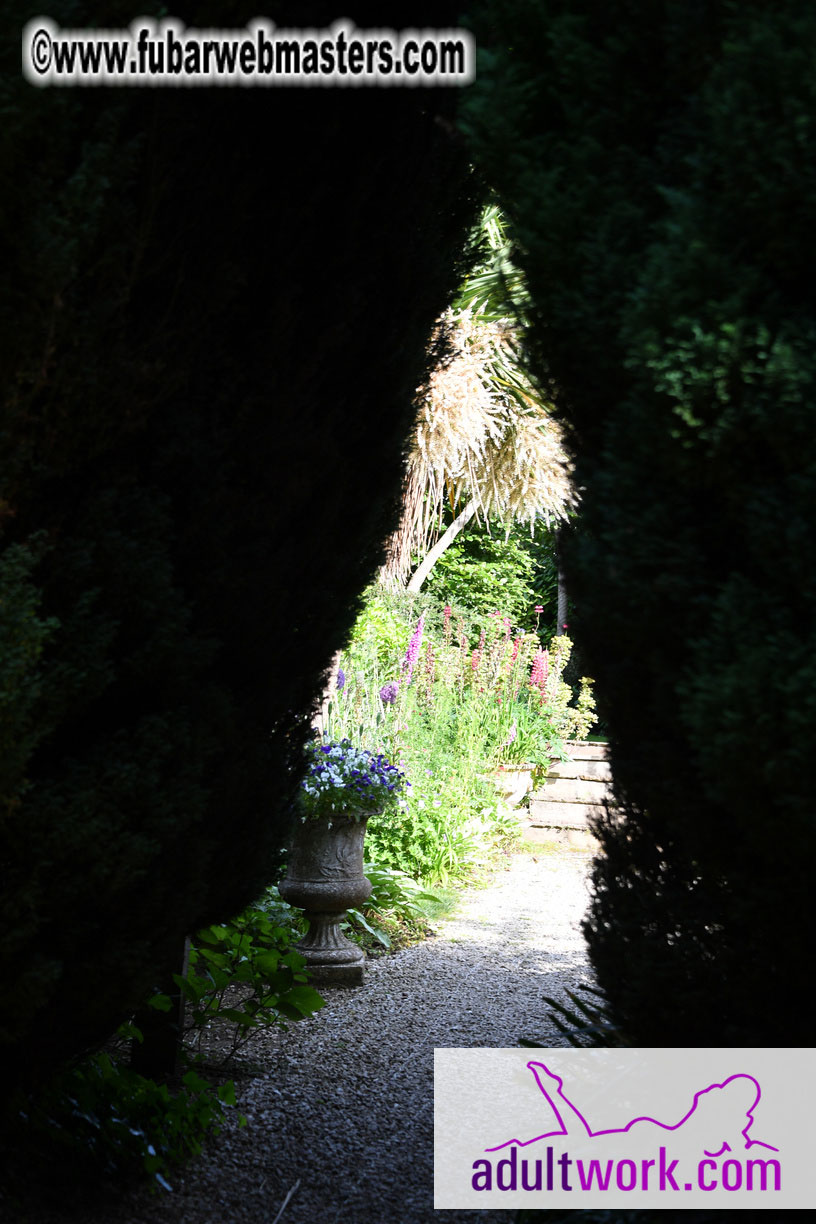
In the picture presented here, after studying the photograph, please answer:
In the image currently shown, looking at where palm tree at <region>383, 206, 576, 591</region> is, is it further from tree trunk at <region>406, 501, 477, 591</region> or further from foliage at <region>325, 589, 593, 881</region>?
foliage at <region>325, 589, 593, 881</region>

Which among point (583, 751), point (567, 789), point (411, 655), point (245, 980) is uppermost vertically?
point (411, 655)

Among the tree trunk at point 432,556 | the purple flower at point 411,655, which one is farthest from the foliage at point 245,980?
the tree trunk at point 432,556

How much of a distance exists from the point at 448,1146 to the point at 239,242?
2.42 metres

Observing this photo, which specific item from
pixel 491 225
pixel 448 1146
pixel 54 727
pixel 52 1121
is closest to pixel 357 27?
pixel 54 727

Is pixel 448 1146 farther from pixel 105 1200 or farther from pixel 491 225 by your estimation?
pixel 491 225

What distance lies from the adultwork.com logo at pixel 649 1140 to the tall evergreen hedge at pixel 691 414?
0.09 metres

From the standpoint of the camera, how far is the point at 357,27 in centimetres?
260

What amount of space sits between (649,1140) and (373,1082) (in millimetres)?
1338

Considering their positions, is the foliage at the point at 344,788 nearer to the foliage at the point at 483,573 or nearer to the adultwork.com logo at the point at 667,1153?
the adultwork.com logo at the point at 667,1153

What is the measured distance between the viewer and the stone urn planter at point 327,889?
427 cm

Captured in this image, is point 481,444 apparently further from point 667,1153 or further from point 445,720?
point 667,1153

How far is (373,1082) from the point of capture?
3.25 meters

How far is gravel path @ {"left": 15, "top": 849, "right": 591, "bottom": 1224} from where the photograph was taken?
2.42m

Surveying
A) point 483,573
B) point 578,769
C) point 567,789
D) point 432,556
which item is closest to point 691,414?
point 567,789
